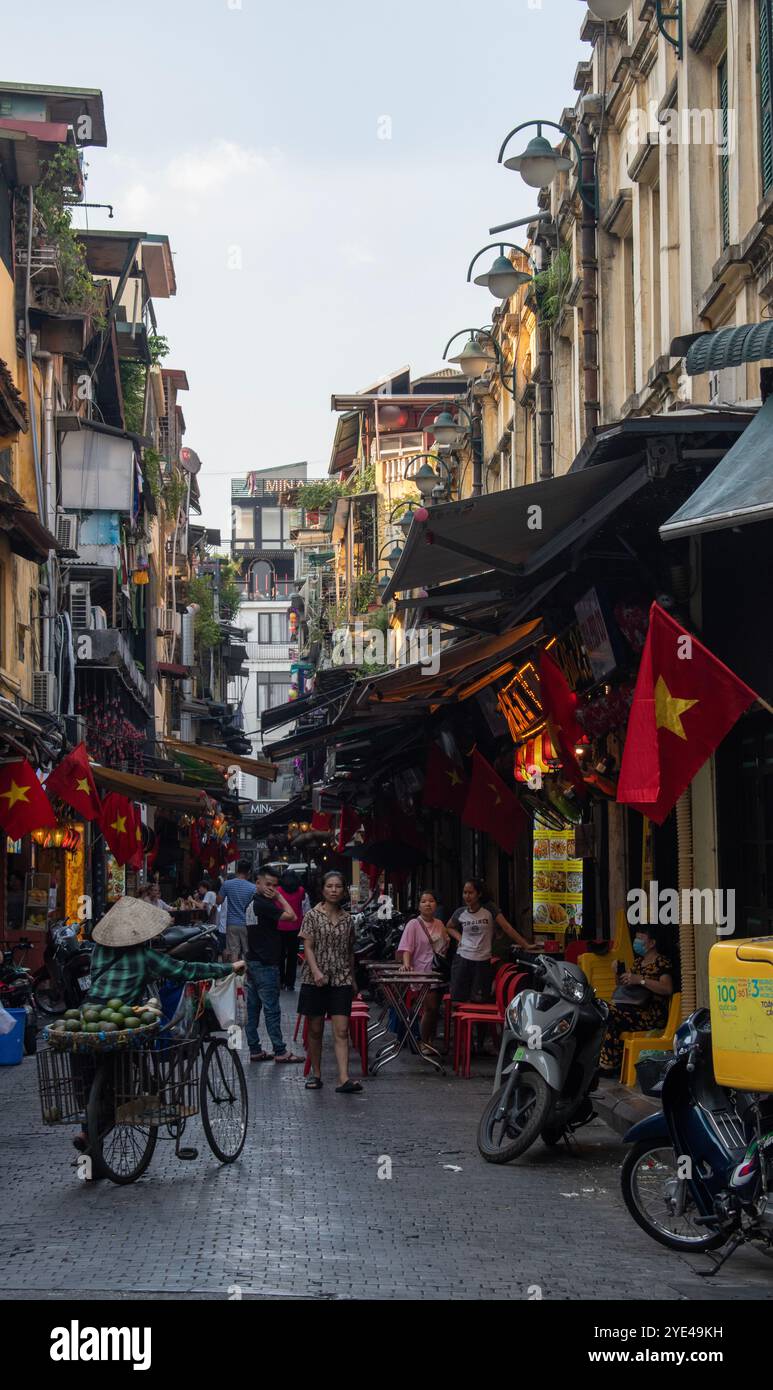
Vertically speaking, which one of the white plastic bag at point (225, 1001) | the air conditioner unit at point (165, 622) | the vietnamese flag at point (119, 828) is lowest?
the white plastic bag at point (225, 1001)

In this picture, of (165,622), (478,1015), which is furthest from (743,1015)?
(165,622)

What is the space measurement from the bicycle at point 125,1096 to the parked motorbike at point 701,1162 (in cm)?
301

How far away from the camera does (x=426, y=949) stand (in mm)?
17781

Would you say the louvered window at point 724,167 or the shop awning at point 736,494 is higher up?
the louvered window at point 724,167

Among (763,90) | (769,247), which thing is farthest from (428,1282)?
(763,90)

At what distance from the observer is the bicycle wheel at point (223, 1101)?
34.4 feet

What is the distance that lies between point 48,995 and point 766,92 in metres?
15.0

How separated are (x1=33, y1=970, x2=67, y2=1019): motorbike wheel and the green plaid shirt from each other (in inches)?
446

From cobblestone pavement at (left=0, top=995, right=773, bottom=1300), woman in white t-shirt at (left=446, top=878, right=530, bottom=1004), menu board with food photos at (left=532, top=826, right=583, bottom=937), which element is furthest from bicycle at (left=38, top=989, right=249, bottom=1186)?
menu board with food photos at (left=532, top=826, right=583, bottom=937)

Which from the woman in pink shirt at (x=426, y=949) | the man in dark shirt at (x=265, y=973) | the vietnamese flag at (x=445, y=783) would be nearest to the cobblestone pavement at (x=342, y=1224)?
the man in dark shirt at (x=265, y=973)

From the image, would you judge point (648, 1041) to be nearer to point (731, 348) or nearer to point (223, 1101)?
point (223, 1101)

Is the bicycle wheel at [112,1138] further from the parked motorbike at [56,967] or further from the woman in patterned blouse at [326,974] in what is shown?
the parked motorbike at [56,967]
